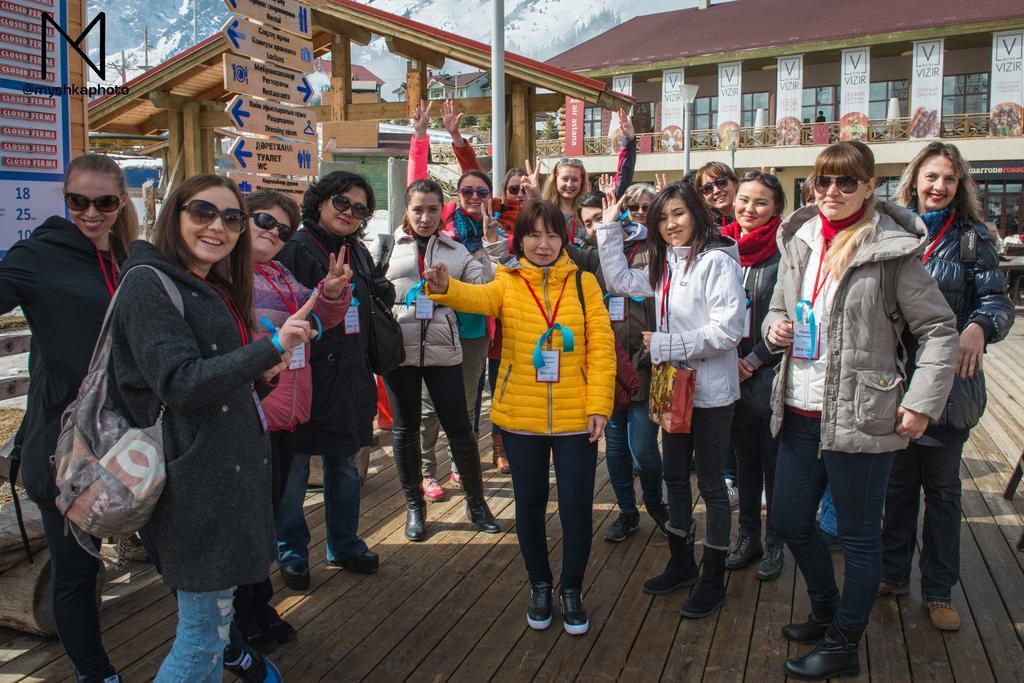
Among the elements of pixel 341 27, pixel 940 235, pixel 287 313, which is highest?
pixel 341 27

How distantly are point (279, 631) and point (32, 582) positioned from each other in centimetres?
101

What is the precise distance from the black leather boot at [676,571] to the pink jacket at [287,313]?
1.76 m

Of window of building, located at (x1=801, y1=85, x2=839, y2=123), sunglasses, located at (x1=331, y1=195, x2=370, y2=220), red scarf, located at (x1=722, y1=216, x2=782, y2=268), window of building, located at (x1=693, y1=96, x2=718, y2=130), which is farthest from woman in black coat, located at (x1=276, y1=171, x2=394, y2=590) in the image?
window of building, located at (x1=693, y1=96, x2=718, y2=130)

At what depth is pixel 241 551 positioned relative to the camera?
224cm

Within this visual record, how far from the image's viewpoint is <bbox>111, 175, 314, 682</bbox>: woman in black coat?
2.08 meters

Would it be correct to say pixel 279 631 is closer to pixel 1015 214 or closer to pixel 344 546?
pixel 344 546

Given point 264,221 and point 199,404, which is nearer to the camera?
point 199,404

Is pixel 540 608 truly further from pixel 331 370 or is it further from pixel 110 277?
pixel 110 277

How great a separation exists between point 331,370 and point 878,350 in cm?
229

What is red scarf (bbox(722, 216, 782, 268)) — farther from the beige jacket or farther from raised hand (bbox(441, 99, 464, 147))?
raised hand (bbox(441, 99, 464, 147))

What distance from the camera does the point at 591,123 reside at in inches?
1227

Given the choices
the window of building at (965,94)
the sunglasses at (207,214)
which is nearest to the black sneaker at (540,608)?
the sunglasses at (207,214)

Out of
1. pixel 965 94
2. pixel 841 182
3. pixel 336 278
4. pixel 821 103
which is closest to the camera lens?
pixel 841 182

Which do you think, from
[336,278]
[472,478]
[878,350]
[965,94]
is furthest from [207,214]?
[965,94]
